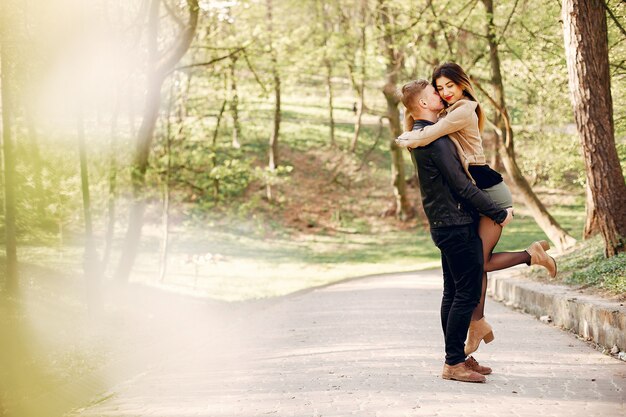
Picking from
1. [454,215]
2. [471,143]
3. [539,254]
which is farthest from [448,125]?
[539,254]

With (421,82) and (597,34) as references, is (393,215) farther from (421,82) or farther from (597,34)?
(421,82)

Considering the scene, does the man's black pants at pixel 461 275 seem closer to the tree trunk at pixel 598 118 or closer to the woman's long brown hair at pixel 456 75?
the woman's long brown hair at pixel 456 75

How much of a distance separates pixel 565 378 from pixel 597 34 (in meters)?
6.12

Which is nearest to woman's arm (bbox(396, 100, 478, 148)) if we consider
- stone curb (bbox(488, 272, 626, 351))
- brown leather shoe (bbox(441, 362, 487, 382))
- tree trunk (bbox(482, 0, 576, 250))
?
brown leather shoe (bbox(441, 362, 487, 382))

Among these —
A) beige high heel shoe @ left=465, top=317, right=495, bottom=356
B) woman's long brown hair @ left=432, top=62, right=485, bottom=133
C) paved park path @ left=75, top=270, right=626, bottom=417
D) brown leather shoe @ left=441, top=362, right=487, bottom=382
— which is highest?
woman's long brown hair @ left=432, top=62, right=485, bottom=133

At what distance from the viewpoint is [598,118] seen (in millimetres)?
10922

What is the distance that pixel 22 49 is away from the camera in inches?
400

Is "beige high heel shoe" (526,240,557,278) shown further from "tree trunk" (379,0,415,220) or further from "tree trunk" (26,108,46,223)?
"tree trunk" (379,0,415,220)

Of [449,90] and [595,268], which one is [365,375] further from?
[595,268]

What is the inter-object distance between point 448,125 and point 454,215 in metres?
0.72

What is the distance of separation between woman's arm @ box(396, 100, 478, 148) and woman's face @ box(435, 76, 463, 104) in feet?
0.43

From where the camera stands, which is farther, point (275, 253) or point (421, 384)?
point (275, 253)

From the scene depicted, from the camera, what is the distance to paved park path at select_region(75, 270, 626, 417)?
548 centimetres

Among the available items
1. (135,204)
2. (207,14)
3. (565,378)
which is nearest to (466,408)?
(565,378)
